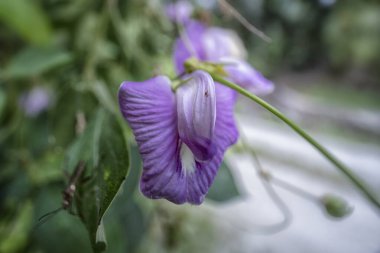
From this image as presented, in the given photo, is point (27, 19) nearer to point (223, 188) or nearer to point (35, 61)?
point (35, 61)

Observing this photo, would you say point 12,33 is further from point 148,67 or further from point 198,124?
point 198,124

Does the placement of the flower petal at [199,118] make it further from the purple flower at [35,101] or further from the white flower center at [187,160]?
the purple flower at [35,101]

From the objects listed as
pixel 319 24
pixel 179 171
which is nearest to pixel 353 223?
pixel 179 171

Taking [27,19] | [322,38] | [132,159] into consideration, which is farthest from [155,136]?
[322,38]

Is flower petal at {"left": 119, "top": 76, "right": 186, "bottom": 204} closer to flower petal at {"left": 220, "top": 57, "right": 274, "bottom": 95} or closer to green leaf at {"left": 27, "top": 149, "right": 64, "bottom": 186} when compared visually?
flower petal at {"left": 220, "top": 57, "right": 274, "bottom": 95}

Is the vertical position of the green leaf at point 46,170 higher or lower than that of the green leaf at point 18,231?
higher

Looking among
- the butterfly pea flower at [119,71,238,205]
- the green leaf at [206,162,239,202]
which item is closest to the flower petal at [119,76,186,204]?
the butterfly pea flower at [119,71,238,205]

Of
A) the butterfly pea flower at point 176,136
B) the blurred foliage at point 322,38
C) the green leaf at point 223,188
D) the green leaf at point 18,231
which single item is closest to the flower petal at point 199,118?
the butterfly pea flower at point 176,136

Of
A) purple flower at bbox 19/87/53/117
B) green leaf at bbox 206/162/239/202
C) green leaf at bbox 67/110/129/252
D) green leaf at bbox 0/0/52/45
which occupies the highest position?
green leaf at bbox 0/0/52/45
